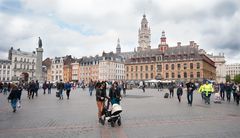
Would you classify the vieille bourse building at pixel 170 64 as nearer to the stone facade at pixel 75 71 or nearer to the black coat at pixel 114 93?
the stone facade at pixel 75 71

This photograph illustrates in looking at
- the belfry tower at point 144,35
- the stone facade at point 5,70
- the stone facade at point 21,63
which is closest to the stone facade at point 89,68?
the stone facade at point 21,63

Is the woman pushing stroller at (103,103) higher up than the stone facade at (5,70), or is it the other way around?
the stone facade at (5,70)

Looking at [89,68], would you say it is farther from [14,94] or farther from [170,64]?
[14,94]

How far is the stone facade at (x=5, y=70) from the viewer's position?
320ft

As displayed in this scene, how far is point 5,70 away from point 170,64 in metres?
67.8

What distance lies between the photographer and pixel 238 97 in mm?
19031

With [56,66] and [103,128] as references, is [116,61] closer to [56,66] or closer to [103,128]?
[56,66]

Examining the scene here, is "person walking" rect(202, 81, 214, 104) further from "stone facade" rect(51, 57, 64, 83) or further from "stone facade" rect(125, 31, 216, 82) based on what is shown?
"stone facade" rect(51, 57, 64, 83)

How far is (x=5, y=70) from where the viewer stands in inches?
3885

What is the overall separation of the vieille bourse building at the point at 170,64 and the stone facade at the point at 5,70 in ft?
166

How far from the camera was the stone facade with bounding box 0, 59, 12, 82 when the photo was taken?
97.5 metres

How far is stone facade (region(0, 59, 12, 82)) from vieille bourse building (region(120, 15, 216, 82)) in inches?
1987

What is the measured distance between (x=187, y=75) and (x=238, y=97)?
6359 centimetres

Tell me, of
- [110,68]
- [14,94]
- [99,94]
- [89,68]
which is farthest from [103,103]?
[89,68]
